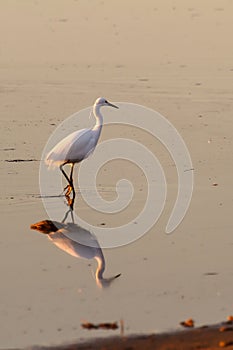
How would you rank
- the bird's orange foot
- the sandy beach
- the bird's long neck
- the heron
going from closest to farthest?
the sandy beach → the bird's orange foot → the heron → the bird's long neck

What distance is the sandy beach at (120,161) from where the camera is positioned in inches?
388

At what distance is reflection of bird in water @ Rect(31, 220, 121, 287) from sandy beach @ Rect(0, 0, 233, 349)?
120mm

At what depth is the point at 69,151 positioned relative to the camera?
14734mm

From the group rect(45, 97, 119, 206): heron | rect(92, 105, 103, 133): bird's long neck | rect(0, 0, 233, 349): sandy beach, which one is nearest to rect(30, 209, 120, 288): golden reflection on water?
rect(0, 0, 233, 349): sandy beach

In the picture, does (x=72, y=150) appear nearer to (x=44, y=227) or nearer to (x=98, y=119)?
(x=98, y=119)

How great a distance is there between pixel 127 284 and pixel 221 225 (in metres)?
2.33

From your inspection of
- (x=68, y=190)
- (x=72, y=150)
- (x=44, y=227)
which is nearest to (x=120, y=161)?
(x=72, y=150)

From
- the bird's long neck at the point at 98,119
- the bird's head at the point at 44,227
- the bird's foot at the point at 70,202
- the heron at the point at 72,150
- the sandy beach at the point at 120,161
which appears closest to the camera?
the sandy beach at the point at 120,161

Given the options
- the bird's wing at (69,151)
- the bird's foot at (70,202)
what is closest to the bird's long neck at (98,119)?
the bird's wing at (69,151)

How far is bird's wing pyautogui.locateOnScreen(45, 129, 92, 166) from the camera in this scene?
14.7 m

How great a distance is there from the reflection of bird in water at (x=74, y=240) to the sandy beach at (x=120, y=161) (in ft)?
0.39

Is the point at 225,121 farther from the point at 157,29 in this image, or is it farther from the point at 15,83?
the point at 157,29

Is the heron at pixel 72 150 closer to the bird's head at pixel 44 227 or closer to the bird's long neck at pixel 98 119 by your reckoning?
the bird's long neck at pixel 98 119

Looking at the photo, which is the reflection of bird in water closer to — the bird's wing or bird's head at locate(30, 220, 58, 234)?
bird's head at locate(30, 220, 58, 234)
